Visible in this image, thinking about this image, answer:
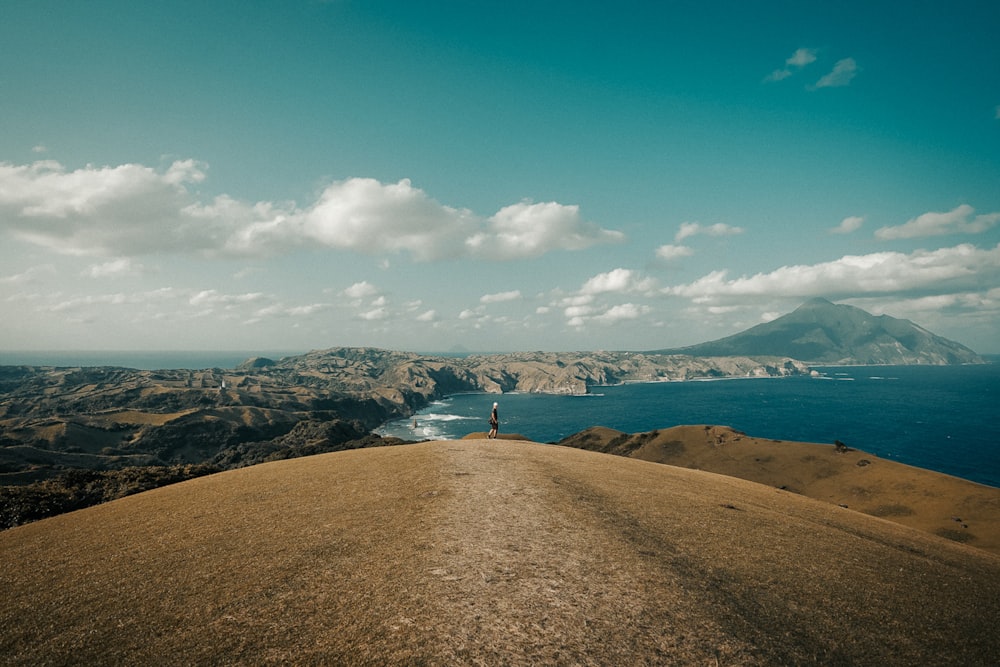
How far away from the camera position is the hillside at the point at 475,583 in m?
7.55

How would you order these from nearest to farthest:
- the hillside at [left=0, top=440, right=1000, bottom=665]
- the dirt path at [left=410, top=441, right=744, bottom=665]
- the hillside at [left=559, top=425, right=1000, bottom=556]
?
the dirt path at [left=410, top=441, right=744, bottom=665] < the hillside at [left=0, top=440, right=1000, bottom=665] < the hillside at [left=559, top=425, right=1000, bottom=556]

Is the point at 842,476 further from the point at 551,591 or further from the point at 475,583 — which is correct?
the point at 475,583

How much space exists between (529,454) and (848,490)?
2900 inches

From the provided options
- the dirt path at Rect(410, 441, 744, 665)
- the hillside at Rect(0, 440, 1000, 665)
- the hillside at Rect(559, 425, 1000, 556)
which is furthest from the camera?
the hillside at Rect(559, 425, 1000, 556)

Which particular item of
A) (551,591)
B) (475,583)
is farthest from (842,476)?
(475,583)

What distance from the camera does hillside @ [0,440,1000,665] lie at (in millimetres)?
7551

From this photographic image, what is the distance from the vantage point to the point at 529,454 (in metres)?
24.8

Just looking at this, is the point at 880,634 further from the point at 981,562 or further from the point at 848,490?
the point at 848,490

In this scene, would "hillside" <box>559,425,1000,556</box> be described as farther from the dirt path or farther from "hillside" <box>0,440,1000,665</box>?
the dirt path

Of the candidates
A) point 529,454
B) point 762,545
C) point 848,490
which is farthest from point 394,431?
point 762,545

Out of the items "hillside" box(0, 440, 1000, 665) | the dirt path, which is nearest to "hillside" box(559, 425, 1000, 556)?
"hillside" box(0, 440, 1000, 665)

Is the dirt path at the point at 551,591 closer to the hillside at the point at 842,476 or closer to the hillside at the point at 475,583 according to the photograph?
the hillside at the point at 475,583

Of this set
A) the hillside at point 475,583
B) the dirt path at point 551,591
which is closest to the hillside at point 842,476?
the hillside at point 475,583

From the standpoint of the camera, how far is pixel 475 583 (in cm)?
938
